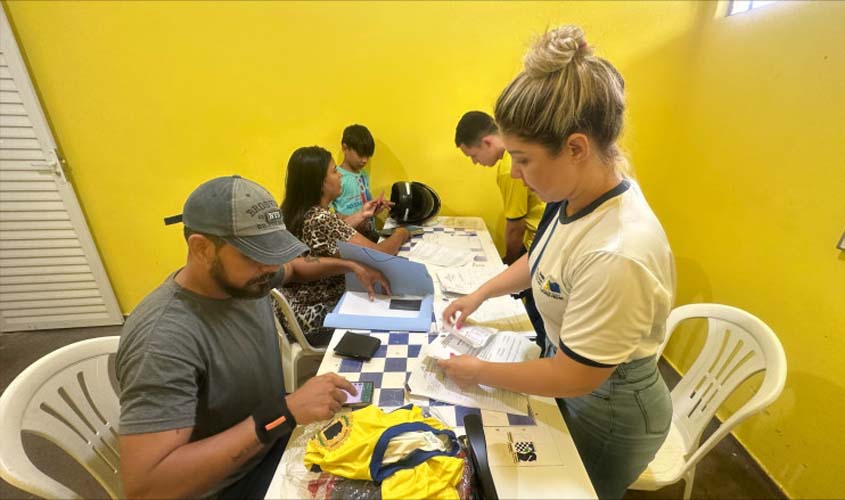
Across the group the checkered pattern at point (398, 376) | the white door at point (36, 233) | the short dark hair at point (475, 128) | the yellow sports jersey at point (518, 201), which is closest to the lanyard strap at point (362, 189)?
the short dark hair at point (475, 128)

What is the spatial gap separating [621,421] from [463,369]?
364 millimetres

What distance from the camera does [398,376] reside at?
0.84 m

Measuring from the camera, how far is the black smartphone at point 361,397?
74 centimetres

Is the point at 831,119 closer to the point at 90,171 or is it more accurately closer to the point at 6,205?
the point at 90,171

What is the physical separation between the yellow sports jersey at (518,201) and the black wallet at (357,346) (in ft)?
3.32

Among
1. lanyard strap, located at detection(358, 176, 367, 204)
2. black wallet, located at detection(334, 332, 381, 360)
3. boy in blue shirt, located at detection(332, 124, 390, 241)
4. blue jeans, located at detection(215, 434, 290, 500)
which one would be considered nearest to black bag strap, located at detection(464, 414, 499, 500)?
black wallet, located at detection(334, 332, 381, 360)

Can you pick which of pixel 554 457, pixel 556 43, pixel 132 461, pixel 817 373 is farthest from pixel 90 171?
pixel 817 373

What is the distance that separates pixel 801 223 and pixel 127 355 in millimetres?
2039

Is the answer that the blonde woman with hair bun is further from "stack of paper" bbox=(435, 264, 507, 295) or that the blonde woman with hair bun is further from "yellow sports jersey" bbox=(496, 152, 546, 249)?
"yellow sports jersey" bbox=(496, 152, 546, 249)

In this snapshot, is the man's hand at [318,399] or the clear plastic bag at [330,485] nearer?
the clear plastic bag at [330,485]

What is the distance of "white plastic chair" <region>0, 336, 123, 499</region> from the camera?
674 mm

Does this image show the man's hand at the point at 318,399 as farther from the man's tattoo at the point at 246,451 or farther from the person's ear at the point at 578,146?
the person's ear at the point at 578,146

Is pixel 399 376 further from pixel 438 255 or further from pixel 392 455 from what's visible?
pixel 438 255

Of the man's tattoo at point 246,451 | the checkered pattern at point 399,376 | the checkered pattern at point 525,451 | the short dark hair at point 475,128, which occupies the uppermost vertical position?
the short dark hair at point 475,128
